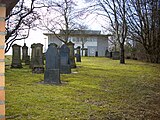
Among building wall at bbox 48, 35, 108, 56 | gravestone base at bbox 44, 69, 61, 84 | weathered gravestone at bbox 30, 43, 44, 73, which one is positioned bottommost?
gravestone base at bbox 44, 69, 61, 84

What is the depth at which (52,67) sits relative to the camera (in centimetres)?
1095

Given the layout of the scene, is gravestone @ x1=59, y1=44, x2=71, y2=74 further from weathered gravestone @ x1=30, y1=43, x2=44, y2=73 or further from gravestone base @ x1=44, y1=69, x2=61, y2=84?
gravestone base @ x1=44, y1=69, x2=61, y2=84

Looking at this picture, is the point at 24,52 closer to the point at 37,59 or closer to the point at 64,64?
the point at 37,59

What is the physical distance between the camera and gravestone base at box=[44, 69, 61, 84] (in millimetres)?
10656

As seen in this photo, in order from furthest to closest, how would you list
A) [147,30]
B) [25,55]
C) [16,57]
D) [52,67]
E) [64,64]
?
[147,30]
[25,55]
[16,57]
[64,64]
[52,67]

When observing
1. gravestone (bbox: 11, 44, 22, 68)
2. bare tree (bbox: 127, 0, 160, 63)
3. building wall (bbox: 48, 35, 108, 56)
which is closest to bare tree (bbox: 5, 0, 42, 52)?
gravestone (bbox: 11, 44, 22, 68)

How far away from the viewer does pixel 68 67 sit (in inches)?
605

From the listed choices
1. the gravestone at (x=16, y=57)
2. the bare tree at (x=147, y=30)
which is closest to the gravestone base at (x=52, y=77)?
the gravestone at (x=16, y=57)

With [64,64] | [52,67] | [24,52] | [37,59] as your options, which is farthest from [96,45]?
[52,67]

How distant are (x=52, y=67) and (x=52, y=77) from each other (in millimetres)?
450

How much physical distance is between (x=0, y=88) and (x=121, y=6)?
27.4 m

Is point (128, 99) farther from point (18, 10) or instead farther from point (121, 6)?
point (121, 6)

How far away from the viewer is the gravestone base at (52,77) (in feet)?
35.0

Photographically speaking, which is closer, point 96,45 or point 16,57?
point 16,57
